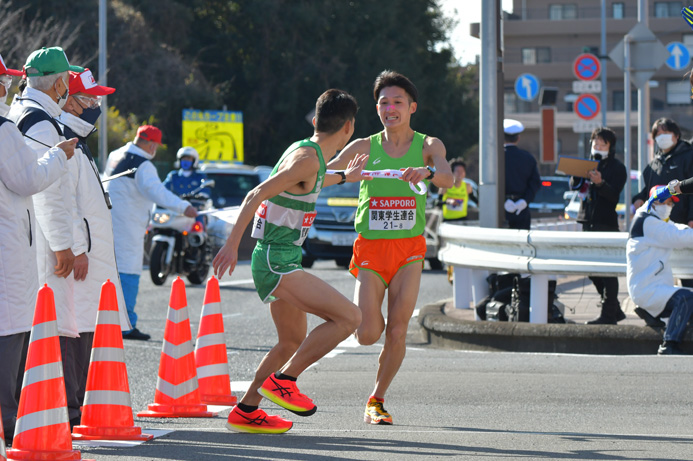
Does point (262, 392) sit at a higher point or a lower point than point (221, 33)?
lower

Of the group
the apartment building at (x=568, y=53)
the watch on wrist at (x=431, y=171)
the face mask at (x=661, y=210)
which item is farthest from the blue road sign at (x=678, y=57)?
the apartment building at (x=568, y=53)

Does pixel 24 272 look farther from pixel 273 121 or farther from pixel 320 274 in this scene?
pixel 273 121

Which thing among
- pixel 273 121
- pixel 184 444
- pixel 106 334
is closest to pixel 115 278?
pixel 106 334

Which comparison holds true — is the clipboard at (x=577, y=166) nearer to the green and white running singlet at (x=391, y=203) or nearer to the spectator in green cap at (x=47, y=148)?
the green and white running singlet at (x=391, y=203)

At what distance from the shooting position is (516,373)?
32.2 ft

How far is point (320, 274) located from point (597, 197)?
8352 mm

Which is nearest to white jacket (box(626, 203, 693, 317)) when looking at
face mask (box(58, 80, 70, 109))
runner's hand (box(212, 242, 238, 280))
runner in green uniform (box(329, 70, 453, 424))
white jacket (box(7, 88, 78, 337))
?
runner in green uniform (box(329, 70, 453, 424))

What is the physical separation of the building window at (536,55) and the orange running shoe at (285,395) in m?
84.1

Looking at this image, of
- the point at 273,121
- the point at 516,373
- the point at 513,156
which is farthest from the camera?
the point at 273,121

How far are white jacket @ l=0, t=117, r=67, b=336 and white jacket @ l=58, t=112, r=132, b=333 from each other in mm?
908

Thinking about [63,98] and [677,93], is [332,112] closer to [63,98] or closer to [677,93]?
[63,98]

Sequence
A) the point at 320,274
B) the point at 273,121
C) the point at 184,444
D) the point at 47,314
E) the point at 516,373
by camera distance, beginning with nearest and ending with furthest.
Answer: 1. the point at 47,314
2. the point at 184,444
3. the point at 516,373
4. the point at 320,274
5. the point at 273,121

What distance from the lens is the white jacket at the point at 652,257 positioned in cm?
1075

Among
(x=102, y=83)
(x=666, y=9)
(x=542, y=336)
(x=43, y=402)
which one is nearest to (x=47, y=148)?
(x=43, y=402)
